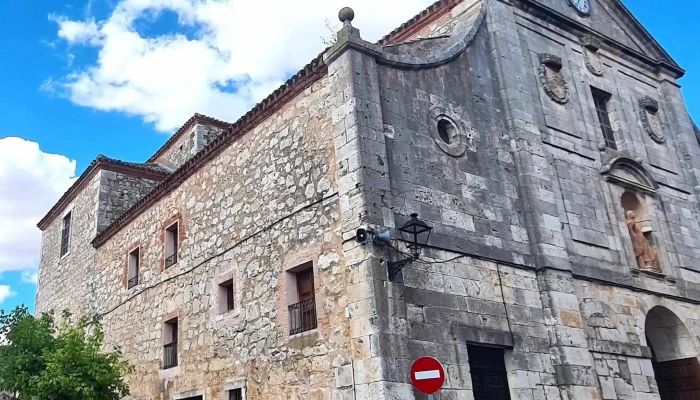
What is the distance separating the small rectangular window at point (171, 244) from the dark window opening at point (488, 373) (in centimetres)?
679

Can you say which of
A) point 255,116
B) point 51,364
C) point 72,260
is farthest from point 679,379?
point 72,260

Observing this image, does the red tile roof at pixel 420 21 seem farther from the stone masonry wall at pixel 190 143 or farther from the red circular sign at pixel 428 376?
the red circular sign at pixel 428 376

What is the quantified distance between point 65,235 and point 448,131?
528 inches

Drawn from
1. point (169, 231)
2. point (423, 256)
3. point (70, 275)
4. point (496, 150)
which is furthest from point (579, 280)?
point (70, 275)

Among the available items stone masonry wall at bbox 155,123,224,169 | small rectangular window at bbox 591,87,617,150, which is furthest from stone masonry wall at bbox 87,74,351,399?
small rectangular window at bbox 591,87,617,150

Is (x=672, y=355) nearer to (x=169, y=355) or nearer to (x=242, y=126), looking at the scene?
(x=242, y=126)

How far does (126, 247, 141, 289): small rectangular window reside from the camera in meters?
14.6

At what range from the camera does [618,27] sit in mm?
15352

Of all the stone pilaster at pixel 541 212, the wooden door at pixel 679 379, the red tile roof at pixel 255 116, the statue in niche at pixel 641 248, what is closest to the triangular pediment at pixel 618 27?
the stone pilaster at pixel 541 212

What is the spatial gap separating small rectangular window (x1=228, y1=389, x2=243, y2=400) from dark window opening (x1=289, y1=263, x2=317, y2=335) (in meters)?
1.58

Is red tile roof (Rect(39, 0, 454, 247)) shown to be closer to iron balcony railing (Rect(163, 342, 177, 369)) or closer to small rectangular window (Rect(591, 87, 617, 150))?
iron balcony railing (Rect(163, 342, 177, 369))

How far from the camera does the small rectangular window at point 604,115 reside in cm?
1341

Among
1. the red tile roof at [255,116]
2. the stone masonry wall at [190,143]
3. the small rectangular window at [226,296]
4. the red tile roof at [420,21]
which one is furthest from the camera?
the stone masonry wall at [190,143]

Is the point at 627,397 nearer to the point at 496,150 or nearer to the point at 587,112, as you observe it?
the point at 496,150
